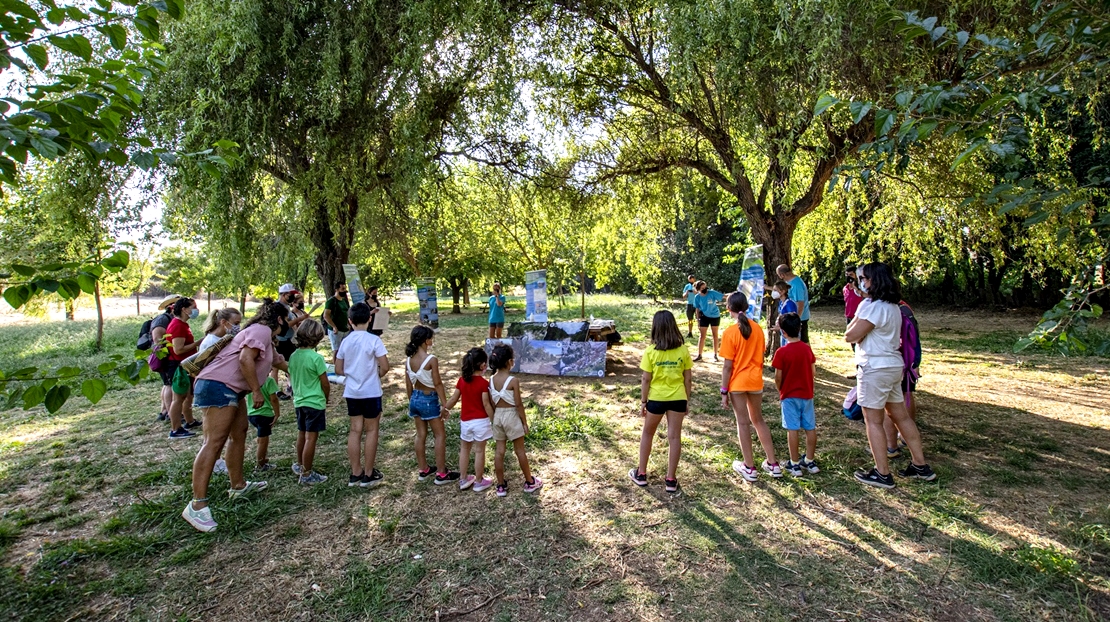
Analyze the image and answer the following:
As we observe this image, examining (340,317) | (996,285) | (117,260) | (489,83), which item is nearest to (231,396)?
(117,260)

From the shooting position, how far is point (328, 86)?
7461 mm

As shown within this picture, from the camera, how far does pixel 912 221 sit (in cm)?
1050

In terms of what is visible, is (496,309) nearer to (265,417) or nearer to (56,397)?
(265,417)

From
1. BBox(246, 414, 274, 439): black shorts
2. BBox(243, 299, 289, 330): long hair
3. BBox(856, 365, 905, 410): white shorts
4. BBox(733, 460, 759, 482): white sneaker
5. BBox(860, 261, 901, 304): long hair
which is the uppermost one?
BBox(860, 261, 901, 304): long hair

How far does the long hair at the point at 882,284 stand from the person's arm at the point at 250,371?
5.09 meters

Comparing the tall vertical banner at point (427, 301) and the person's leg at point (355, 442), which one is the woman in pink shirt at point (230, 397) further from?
the tall vertical banner at point (427, 301)

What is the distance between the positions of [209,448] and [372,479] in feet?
4.62

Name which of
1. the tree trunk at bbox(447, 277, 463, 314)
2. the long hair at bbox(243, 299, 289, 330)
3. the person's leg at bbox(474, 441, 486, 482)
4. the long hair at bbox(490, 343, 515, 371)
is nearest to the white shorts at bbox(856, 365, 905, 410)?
the long hair at bbox(490, 343, 515, 371)

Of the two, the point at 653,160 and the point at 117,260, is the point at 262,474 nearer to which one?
the point at 117,260

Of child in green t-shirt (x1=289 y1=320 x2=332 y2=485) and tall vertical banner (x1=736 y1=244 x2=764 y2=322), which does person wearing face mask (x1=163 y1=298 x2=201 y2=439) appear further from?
tall vertical banner (x1=736 y1=244 x2=764 y2=322)

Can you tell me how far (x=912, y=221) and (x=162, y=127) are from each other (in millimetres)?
12991

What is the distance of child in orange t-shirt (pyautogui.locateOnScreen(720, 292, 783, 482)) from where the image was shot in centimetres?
471

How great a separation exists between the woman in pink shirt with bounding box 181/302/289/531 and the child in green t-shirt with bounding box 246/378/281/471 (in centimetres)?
31

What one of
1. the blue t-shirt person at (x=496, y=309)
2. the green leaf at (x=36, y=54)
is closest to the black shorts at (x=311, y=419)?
the green leaf at (x=36, y=54)
